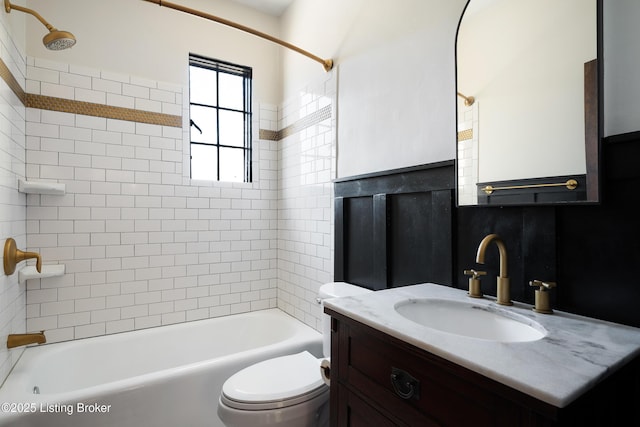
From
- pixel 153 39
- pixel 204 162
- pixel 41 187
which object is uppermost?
pixel 153 39

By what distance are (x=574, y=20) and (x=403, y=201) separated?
3.05ft

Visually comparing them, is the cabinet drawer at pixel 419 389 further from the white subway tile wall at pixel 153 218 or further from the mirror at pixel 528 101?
the white subway tile wall at pixel 153 218

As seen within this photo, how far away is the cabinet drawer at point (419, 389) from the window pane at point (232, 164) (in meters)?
2.22

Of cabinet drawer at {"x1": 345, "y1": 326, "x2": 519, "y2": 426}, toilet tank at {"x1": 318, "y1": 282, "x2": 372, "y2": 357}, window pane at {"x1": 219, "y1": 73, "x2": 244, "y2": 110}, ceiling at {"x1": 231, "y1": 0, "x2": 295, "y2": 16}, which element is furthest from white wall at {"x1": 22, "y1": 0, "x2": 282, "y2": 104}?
cabinet drawer at {"x1": 345, "y1": 326, "x2": 519, "y2": 426}

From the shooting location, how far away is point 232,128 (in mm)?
2973

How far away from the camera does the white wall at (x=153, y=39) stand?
89.9 inches

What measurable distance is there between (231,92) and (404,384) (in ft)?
9.23

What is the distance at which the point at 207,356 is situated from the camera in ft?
8.53

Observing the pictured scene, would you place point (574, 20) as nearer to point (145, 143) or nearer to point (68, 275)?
point (145, 143)

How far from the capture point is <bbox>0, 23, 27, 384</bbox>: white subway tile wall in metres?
1.73

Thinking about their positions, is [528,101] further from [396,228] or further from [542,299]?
[396,228]

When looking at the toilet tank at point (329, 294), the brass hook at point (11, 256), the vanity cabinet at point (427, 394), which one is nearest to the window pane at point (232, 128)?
the brass hook at point (11, 256)

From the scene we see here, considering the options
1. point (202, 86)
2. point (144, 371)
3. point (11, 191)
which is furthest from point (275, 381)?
point (202, 86)

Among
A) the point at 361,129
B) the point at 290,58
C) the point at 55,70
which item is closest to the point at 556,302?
the point at 361,129
